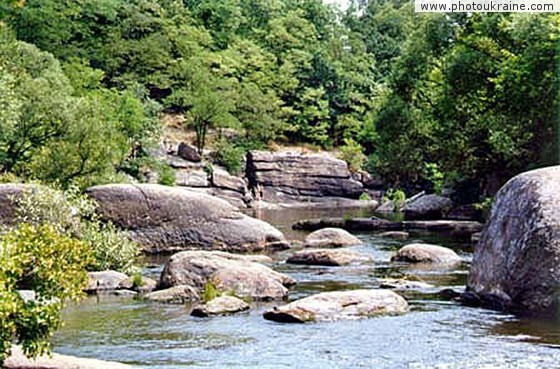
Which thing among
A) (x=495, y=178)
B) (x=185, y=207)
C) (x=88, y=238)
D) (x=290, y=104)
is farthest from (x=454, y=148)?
(x=290, y=104)

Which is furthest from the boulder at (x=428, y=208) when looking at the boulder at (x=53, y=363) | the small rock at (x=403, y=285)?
the boulder at (x=53, y=363)

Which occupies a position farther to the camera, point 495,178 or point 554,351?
point 495,178

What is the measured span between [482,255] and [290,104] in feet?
204

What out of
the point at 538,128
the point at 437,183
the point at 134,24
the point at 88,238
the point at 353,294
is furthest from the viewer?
the point at 134,24

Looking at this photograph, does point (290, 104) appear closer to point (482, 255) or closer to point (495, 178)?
point (495, 178)

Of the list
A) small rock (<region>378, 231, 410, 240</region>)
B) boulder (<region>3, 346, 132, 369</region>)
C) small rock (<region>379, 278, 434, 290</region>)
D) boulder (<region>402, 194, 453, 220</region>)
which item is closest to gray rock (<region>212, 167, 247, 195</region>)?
boulder (<region>402, 194, 453, 220</region>)

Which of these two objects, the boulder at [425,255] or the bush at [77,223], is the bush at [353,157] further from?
the bush at [77,223]

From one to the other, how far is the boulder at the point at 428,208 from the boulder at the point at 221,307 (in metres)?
27.7

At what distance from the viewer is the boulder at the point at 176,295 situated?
20.1 metres

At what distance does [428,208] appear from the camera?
46188 millimetres

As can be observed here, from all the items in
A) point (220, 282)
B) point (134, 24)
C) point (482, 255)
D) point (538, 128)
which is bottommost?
point (220, 282)

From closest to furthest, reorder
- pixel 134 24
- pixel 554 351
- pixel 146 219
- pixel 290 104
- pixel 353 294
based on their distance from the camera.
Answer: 1. pixel 554 351
2. pixel 353 294
3. pixel 146 219
4. pixel 134 24
5. pixel 290 104

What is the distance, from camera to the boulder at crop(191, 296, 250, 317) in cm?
1814

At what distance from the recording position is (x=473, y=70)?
40.9 meters
